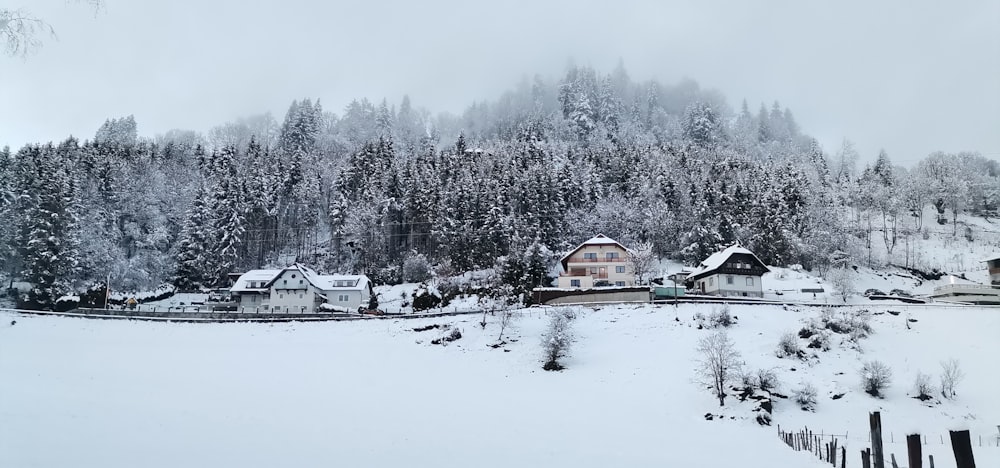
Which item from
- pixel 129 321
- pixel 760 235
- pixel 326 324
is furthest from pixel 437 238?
pixel 760 235

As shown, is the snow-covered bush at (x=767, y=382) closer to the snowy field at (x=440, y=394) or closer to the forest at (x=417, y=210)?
the snowy field at (x=440, y=394)

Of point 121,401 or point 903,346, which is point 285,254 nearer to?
point 121,401

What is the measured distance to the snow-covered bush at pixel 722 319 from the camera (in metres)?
47.2

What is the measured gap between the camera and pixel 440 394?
36375mm

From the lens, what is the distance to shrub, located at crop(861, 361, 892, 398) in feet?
120

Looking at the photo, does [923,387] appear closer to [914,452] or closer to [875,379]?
[875,379]

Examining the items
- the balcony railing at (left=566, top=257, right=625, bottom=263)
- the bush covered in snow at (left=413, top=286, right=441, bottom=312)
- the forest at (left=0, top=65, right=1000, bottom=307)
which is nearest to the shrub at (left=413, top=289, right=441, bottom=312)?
the bush covered in snow at (left=413, top=286, right=441, bottom=312)

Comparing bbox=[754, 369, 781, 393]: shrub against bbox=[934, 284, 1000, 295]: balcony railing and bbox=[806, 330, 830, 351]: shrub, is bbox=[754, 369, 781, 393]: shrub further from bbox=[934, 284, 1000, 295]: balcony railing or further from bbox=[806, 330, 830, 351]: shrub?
bbox=[934, 284, 1000, 295]: balcony railing

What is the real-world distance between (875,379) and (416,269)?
50301mm

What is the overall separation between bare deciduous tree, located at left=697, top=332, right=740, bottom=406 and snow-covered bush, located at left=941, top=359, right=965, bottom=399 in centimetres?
1180

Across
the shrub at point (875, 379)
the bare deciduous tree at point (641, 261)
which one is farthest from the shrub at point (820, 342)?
the bare deciduous tree at point (641, 261)

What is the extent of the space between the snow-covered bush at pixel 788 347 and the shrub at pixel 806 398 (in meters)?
5.43

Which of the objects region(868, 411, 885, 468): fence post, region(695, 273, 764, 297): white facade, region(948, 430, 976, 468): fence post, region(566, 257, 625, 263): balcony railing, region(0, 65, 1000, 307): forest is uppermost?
region(0, 65, 1000, 307): forest

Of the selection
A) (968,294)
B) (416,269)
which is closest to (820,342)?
(968,294)
